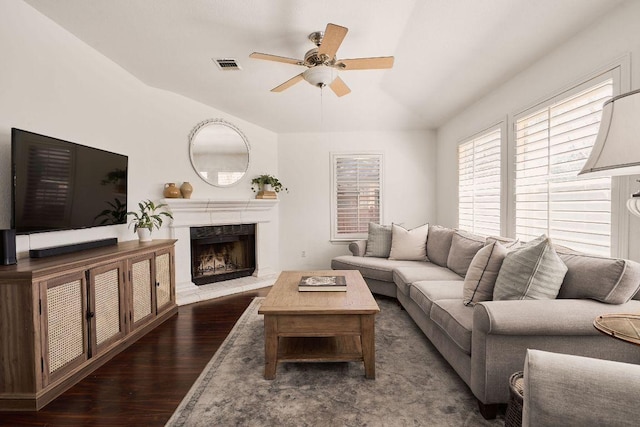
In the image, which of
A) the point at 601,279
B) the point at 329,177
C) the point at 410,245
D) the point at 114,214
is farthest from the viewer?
the point at 329,177

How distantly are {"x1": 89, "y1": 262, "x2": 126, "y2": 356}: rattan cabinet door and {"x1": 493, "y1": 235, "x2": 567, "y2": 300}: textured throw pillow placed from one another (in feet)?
9.20

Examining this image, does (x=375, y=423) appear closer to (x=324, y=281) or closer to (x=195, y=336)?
(x=324, y=281)

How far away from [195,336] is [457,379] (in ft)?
7.24

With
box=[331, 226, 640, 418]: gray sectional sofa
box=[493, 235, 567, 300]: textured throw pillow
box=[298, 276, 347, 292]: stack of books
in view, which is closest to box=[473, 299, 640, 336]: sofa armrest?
box=[331, 226, 640, 418]: gray sectional sofa

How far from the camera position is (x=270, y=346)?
82.7 inches

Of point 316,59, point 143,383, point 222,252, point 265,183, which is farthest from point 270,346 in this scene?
point 265,183

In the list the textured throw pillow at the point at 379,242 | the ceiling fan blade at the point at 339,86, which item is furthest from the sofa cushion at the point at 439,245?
the ceiling fan blade at the point at 339,86

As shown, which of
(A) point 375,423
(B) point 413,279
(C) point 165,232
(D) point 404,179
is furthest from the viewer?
(D) point 404,179

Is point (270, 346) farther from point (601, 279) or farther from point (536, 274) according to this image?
point (601, 279)

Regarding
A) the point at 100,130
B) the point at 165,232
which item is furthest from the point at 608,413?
the point at 165,232

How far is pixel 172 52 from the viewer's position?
2861 millimetres

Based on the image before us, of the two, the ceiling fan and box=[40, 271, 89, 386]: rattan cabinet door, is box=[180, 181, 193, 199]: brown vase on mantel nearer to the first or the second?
box=[40, 271, 89, 386]: rattan cabinet door

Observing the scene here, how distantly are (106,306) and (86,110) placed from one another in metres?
1.75

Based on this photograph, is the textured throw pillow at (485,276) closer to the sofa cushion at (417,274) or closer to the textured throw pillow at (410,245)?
the sofa cushion at (417,274)
